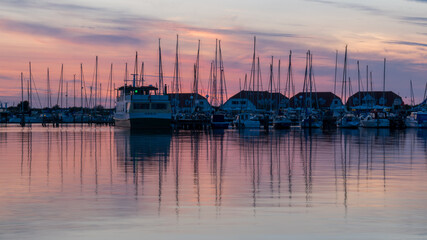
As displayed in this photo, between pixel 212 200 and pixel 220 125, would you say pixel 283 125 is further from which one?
pixel 212 200

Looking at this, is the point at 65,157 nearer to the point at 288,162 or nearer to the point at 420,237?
the point at 288,162

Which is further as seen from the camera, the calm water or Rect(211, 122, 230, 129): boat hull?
Rect(211, 122, 230, 129): boat hull

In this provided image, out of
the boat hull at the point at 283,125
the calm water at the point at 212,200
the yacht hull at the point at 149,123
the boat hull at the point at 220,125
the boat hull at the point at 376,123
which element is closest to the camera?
the calm water at the point at 212,200

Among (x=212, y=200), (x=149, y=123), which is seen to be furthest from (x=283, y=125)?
(x=212, y=200)

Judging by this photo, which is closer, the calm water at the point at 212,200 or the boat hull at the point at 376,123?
the calm water at the point at 212,200

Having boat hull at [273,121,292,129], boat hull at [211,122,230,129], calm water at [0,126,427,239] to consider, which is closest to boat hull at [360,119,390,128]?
boat hull at [273,121,292,129]

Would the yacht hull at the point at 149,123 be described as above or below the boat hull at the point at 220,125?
above

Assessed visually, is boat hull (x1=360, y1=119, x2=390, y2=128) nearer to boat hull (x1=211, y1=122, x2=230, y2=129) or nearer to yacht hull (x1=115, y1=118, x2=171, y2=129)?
boat hull (x1=211, y1=122, x2=230, y2=129)

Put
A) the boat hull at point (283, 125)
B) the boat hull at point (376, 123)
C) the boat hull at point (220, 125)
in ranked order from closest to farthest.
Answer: the boat hull at point (283, 125), the boat hull at point (220, 125), the boat hull at point (376, 123)

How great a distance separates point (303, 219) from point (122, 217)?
12.0 ft

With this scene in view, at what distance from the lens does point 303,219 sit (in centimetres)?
1235

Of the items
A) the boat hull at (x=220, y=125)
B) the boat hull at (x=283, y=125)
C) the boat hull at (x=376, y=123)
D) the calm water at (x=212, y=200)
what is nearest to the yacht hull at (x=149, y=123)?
the boat hull at (x=220, y=125)

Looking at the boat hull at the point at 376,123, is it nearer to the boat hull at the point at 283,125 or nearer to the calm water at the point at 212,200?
the boat hull at the point at 283,125

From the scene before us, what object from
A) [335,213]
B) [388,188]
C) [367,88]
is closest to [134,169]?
[388,188]
